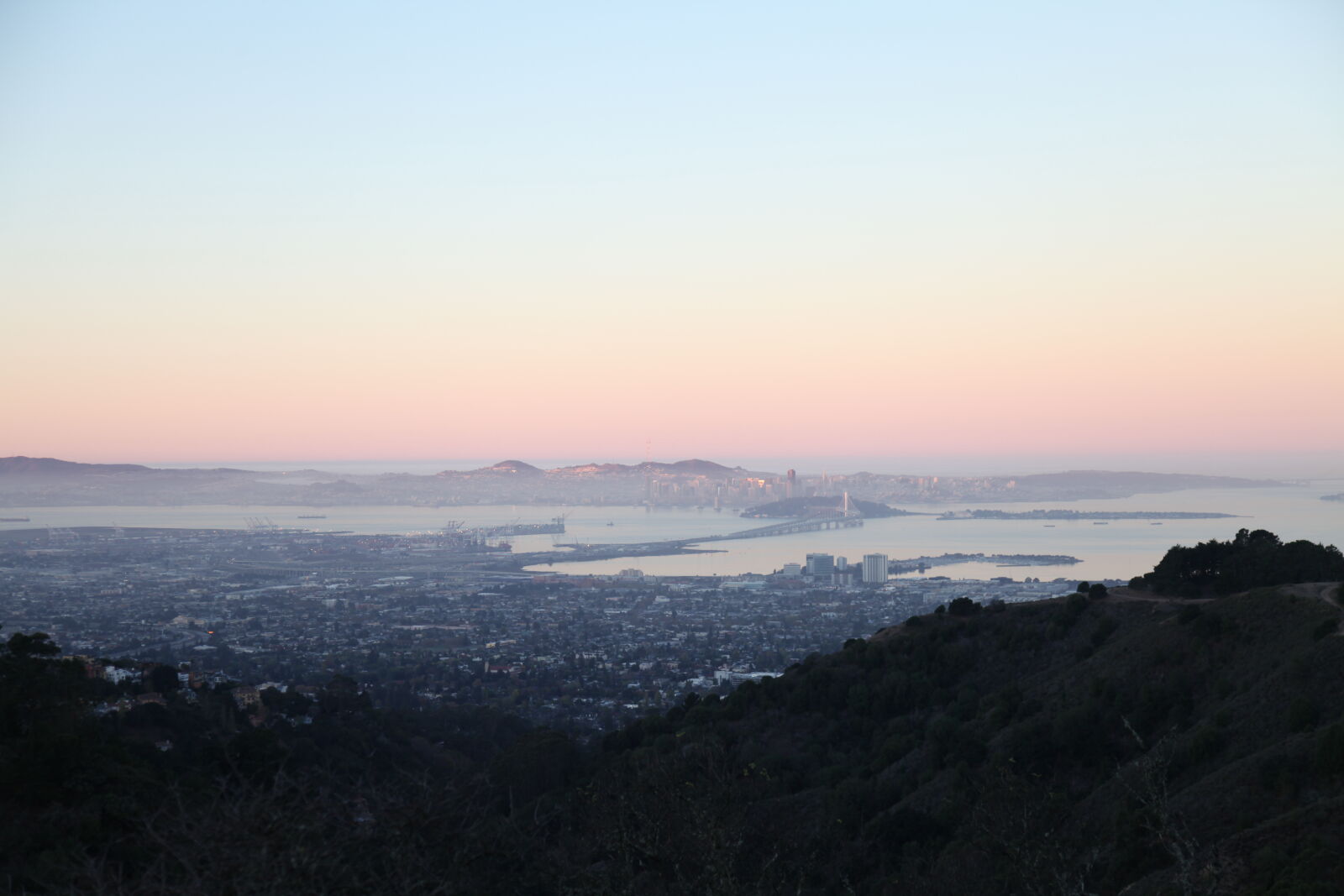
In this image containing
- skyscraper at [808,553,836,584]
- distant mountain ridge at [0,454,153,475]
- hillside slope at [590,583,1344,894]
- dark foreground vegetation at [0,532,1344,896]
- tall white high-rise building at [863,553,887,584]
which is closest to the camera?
dark foreground vegetation at [0,532,1344,896]

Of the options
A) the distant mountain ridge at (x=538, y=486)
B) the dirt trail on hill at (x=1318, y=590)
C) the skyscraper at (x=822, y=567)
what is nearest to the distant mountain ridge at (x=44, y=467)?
the distant mountain ridge at (x=538, y=486)

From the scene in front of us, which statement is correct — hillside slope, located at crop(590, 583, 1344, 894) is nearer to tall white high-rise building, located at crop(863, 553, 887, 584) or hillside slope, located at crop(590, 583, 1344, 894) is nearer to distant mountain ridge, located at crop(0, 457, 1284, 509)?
tall white high-rise building, located at crop(863, 553, 887, 584)

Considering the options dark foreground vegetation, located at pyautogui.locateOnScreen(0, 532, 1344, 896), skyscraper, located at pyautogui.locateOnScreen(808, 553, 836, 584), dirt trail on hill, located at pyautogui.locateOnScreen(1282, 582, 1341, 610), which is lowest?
skyscraper, located at pyautogui.locateOnScreen(808, 553, 836, 584)

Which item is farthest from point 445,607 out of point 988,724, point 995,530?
point 995,530

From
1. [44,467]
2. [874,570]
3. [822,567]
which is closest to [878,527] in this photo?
[822,567]

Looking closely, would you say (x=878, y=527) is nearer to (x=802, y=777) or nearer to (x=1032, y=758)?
(x=802, y=777)

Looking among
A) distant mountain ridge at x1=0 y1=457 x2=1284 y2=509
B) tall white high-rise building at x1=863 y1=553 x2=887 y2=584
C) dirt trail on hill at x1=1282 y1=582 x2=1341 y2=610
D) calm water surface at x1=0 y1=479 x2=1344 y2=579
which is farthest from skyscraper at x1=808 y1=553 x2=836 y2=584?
distant mountain ridge at x1=0 y1=457 x2=1284 y2=509
